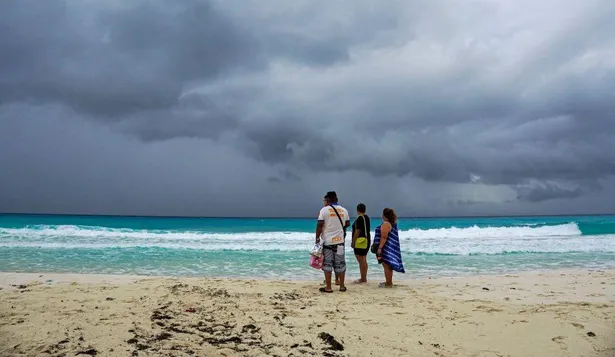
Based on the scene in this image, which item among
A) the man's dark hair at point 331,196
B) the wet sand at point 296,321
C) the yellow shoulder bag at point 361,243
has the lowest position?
the wet sand at point 296,321

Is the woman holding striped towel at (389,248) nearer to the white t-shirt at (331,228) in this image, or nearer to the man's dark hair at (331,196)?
the white t-shirt at (331,228)

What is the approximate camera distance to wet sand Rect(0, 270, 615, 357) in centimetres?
448

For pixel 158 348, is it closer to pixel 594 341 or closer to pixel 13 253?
pixel 594 341

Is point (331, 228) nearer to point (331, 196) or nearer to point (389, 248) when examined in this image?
point (331, 196)

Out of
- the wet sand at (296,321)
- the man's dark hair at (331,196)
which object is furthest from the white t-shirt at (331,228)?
the wet sand at (296,321)

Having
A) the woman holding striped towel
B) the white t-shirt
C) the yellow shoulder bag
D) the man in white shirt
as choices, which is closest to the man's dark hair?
the man in white shirt

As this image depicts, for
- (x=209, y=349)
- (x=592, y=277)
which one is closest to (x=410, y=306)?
(x=209, y=349)

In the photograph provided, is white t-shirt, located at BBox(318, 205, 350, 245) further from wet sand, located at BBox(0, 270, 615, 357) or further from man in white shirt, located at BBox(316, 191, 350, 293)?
wet sand, located at BBox(0, 270, 615, 357)

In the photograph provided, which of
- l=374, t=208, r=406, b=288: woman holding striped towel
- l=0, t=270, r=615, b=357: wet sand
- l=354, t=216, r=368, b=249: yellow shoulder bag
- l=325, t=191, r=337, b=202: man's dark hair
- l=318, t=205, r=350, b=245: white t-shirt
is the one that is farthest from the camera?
l=354, t=216, r=368, b=249: yellow shoulder bag

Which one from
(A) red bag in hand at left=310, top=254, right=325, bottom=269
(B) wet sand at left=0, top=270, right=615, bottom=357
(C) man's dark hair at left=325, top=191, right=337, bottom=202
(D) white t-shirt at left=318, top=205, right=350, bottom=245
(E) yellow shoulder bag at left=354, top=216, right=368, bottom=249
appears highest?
(C) man's dark hair at left=325, top=191, right=337, bottom=202

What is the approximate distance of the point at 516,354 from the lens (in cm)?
455

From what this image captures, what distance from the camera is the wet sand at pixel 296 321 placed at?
448cm

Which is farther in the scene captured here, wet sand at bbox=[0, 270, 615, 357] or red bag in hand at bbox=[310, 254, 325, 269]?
red bag in hand at bbox=[310, 254, 325, 269]

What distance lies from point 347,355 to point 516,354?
6.35 ft
